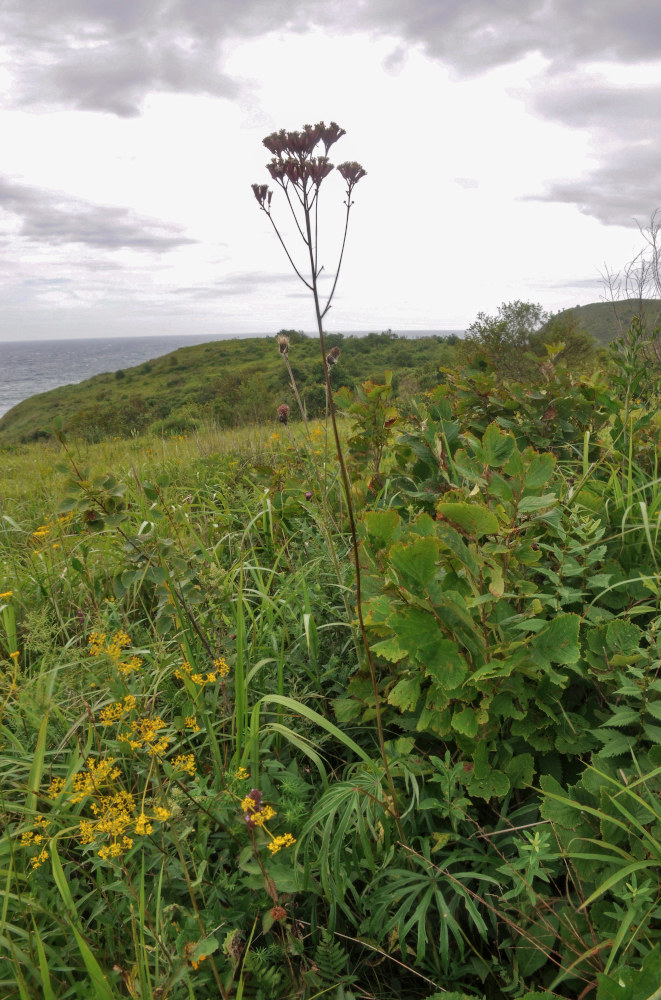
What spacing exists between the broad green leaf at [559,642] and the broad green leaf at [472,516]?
0.27 m

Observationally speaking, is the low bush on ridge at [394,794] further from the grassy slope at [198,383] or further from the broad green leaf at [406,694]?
the grassy slope at [198,383]

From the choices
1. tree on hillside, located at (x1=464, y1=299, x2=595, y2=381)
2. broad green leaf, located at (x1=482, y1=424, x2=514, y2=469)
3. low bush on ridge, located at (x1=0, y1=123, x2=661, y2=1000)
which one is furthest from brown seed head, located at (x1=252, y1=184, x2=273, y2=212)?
tree on hillside, located at (x1=464, y1=299, x2=595, y2=381)

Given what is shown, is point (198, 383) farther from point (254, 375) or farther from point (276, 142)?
point (276, 142)

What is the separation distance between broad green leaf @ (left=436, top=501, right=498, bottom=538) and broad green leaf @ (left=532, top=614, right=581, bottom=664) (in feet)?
0.89

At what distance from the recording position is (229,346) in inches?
2256

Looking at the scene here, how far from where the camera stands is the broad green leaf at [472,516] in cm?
110

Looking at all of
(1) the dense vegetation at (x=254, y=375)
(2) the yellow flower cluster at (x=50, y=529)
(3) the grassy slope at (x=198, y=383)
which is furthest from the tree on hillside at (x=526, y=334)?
(2) the yellow flower cluster at (x=50, y=529)

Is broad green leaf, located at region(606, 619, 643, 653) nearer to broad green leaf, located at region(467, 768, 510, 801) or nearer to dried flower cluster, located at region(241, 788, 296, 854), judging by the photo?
broad green leaf, located at region(467, 768, 510, 801)

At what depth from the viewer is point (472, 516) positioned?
1.12 meters

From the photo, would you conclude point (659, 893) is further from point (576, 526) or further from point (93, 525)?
point (93, 525)

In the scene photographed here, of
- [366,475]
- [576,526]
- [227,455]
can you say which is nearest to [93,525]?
[366,475]

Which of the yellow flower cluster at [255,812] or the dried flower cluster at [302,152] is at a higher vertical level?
the dried flower cluster at [302,152]

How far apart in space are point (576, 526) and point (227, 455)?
13.1ft

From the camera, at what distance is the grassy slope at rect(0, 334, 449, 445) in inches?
1063
